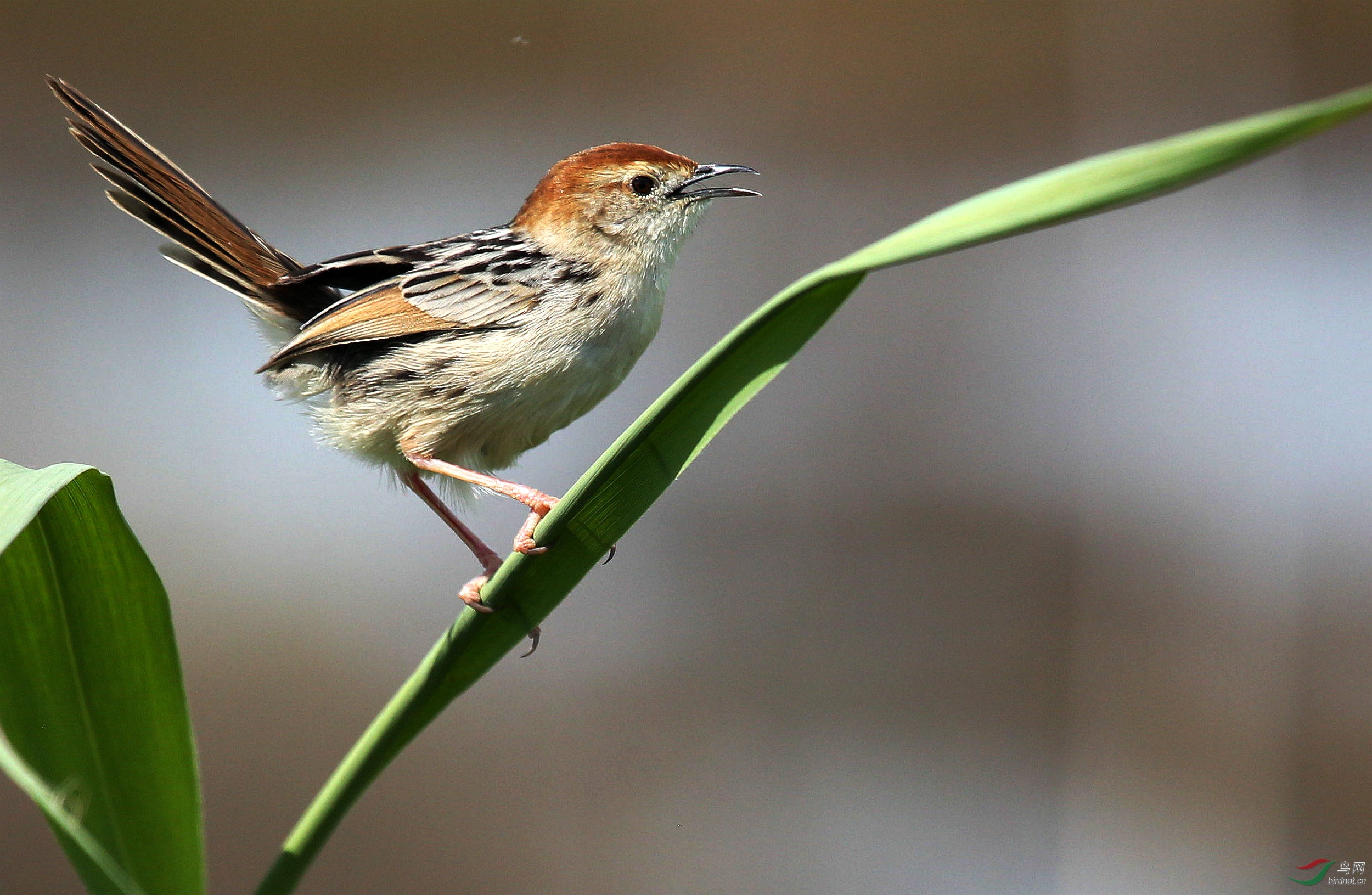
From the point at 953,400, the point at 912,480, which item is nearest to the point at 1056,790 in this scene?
the point at 912,480

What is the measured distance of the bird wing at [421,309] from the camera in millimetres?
1714

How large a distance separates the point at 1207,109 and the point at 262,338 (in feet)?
13.6

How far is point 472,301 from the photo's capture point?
5.69ft

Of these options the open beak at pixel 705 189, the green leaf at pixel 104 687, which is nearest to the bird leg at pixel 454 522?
the open beak at pixel 705 189

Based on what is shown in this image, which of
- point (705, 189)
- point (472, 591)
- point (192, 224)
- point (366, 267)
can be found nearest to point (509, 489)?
point (472, 591)

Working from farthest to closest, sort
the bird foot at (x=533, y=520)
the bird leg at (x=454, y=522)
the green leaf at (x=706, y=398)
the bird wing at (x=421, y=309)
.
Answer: the bird leg at (x=454, y=522), the bird wing at (x=421, y=309), the bird foot at (x=533, y=520), the green leaf at (x=706, y=398)

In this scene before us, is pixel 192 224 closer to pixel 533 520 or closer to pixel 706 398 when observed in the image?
pixel 533 520

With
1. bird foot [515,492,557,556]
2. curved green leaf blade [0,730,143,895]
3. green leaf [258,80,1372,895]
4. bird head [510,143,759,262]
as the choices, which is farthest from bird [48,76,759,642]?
curved green leaf blade [0,730,143,895]

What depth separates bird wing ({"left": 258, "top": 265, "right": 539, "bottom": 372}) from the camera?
171cm

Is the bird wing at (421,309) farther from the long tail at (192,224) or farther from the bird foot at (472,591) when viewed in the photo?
the bird foot at (472,591)

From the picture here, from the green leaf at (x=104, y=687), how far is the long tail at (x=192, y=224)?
92 cm

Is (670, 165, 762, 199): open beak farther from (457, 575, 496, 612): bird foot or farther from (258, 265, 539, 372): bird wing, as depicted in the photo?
(457, 575, 496, 612): bird foot

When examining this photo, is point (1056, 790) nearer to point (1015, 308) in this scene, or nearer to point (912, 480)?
point (912, 480)

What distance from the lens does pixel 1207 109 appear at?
13.8ft
